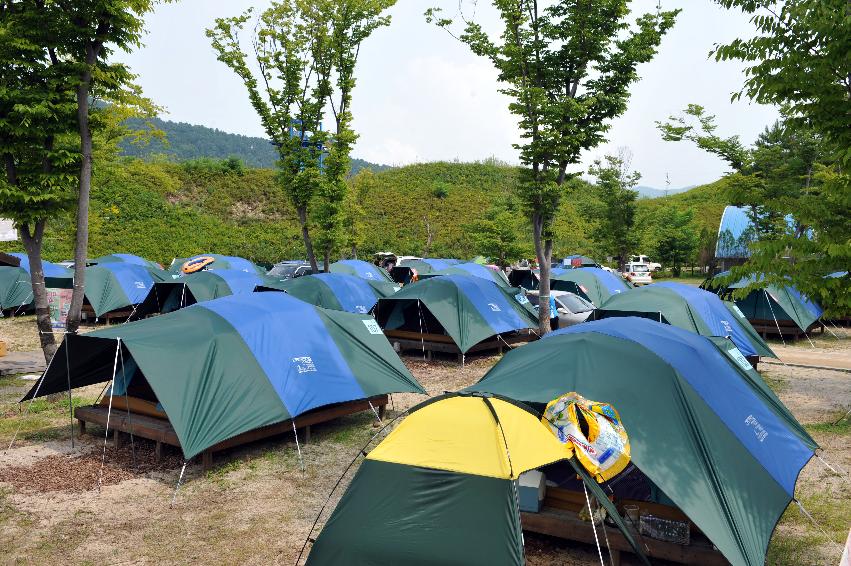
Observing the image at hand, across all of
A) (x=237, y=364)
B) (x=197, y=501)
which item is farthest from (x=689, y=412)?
(x=237, y=364)

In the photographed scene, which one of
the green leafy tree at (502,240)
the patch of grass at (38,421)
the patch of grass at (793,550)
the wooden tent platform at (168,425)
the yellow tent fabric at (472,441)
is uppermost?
the green leafy tree at (502,240)

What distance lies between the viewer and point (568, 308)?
19.0 m

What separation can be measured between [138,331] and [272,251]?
3885 centimetres

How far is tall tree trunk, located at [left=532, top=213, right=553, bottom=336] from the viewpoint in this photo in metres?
17.0

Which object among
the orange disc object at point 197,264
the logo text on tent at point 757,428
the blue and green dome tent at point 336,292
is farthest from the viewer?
the orange disc object at point 197,264

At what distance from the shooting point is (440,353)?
55.2ft

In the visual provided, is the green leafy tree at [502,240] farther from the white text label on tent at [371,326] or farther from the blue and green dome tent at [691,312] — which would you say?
the white text label on tent at [371,326]

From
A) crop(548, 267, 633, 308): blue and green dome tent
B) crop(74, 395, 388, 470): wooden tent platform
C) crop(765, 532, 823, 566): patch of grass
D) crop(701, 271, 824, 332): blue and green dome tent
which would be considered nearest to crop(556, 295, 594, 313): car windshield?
crop(548, 267, 633, 308): blue and green dome tent

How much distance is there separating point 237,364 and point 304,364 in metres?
1.02

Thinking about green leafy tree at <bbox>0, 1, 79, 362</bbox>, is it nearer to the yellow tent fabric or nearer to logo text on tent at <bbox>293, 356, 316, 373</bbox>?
logo text on tent at <bbox>293, 356, 316, 373</bbox>

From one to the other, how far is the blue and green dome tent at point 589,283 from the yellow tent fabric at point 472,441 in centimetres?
1760

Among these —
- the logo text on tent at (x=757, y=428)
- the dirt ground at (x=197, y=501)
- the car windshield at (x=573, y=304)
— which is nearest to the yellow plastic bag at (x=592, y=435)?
the dirt ground at (x=197, y=501)

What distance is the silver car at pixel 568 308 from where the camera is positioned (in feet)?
61.4

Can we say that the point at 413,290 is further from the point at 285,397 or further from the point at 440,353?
the point at 285,397
